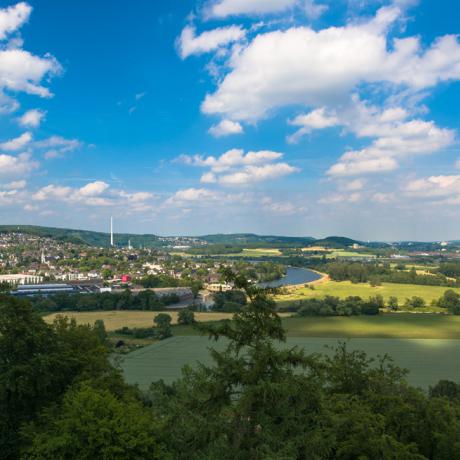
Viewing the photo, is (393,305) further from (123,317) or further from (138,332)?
(123,317)

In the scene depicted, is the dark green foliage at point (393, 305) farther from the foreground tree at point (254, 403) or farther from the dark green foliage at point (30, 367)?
the foreground tree at point (254, 403)

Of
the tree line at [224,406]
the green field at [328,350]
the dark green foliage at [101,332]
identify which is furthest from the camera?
the green field at [328,350]

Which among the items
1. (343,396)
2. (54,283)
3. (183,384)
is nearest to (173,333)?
(343,396)

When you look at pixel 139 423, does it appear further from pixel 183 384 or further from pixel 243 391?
pixel 243 391

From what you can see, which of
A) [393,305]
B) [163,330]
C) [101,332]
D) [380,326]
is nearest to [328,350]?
[380,326]

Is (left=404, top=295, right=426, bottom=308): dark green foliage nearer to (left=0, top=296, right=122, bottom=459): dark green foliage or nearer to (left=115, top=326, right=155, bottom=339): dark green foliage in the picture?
(left=115, top=326, right=155, bottom=339): dark green foliage

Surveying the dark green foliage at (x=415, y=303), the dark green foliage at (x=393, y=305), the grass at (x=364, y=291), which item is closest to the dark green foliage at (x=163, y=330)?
the grass at (x=364, y=291)
